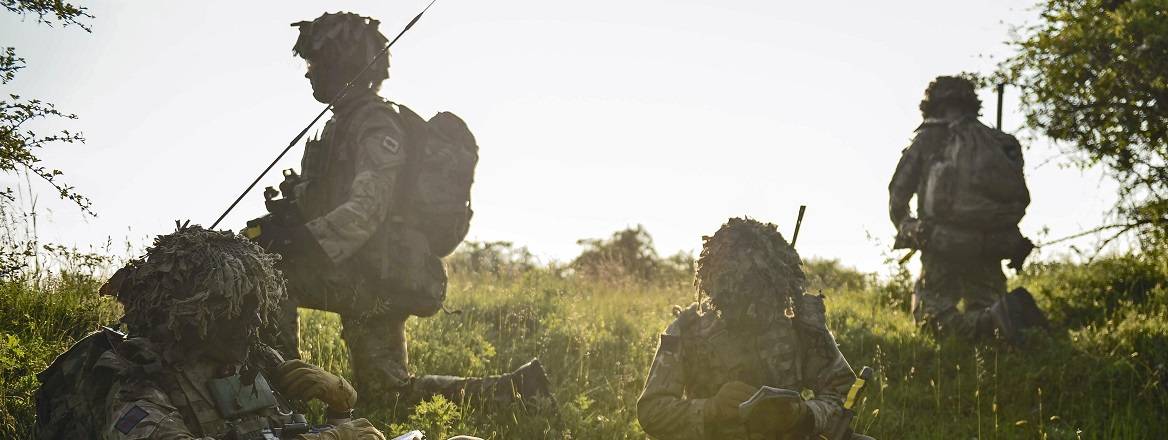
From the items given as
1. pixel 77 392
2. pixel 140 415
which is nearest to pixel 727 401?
pixel 140 415

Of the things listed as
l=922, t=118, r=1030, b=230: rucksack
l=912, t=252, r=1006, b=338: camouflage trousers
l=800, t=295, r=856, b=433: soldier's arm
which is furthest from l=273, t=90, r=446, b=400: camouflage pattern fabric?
l=922, t=118, r=1030, b=230: rucksack

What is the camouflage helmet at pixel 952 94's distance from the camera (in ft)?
38.8

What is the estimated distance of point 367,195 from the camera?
7.60m

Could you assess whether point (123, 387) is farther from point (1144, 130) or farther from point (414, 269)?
point (1144, 130)

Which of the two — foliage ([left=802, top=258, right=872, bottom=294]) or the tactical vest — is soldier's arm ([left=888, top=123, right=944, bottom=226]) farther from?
the tactical vest

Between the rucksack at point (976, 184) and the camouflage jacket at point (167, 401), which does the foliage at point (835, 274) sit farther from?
the camouflage jacket at point (167, 401)

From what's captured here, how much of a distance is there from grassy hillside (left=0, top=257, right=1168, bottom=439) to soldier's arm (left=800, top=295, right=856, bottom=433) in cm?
203

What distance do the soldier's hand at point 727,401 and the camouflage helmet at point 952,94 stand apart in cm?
711

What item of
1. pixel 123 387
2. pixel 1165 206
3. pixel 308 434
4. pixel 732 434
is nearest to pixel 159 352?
pixel 123 387

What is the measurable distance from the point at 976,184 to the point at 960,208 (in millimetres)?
299

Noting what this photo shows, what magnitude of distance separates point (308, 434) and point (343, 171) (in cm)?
357

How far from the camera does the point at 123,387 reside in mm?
4559

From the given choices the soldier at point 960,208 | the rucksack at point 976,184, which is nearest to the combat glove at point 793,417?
the soldier at point 960,208

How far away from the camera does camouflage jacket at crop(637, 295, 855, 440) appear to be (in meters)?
6.00
